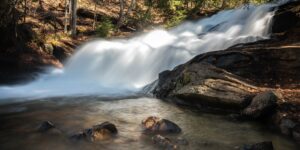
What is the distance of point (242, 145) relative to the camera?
30.4 feet

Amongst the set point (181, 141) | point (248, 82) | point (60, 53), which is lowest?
point (181, 141)

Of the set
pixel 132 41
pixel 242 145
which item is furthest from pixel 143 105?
pixel 132 41

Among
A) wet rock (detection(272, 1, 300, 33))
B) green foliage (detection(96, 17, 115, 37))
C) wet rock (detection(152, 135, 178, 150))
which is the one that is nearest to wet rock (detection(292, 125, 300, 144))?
wet rock (detection(152, 135, 178, 150))

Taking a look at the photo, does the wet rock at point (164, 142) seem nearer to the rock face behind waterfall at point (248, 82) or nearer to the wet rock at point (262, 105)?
the rock face behind waterfall at point (248, 82)

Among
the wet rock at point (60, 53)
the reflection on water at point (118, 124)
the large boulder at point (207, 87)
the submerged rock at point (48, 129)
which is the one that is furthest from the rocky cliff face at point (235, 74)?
the wet rock at point (60, 53)

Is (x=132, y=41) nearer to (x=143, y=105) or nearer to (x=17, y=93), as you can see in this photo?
(x=17, y=93)

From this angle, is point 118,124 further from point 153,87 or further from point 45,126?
point 153,87

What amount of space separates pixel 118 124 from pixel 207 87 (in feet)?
12.1

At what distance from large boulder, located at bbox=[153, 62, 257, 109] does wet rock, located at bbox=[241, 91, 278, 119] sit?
1.94 feet

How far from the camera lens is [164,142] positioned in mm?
9086

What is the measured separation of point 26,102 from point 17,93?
2390mm

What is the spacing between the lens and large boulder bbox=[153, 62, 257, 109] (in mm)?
12547

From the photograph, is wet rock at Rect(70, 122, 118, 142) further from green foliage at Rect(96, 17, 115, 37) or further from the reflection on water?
green foliage at Rect(96, 17, 115, 37)

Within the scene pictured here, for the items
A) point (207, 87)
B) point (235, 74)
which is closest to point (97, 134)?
point (207, 87)
